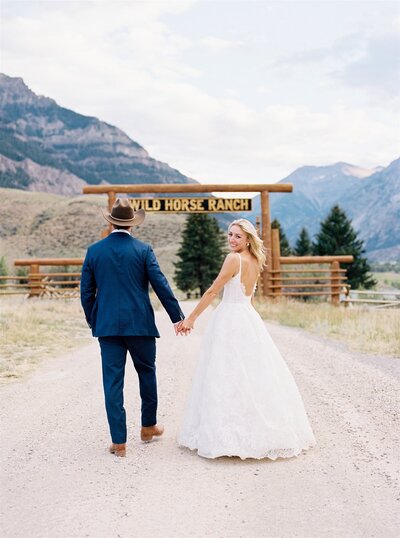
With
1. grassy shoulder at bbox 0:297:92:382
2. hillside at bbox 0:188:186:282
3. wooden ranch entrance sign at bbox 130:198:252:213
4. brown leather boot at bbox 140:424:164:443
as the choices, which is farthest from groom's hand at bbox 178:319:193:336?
hillside at bbox 0:188:186:282

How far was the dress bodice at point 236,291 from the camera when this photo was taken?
5.45m

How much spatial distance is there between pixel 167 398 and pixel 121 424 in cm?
222

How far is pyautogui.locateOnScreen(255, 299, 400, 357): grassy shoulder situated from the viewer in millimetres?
11742

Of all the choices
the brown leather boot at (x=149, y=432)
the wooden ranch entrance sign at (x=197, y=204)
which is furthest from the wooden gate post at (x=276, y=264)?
the brown leather boot at (x=149, y=432)

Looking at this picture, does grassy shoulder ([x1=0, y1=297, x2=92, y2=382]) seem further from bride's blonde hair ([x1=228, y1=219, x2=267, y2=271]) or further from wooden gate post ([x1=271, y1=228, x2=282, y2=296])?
wooden gate post ([x1=271, y1=228, x2=282, y2=296])

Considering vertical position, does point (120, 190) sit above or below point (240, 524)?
above

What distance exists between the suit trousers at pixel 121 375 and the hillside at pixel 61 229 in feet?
232

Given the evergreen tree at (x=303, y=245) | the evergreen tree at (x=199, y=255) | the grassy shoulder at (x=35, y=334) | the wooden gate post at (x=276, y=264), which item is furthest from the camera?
the evergreen tree at (x=303, y=245)

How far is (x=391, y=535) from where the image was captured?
3.59m

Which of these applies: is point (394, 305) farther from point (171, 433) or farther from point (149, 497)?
point (149, 497)

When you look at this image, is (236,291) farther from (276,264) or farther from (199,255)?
(199,255)

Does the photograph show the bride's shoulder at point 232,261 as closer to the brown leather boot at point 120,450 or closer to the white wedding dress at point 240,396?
the white wedding dress at point 240,396

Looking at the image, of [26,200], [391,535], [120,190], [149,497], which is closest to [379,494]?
[391,535]

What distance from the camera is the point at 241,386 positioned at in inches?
203
